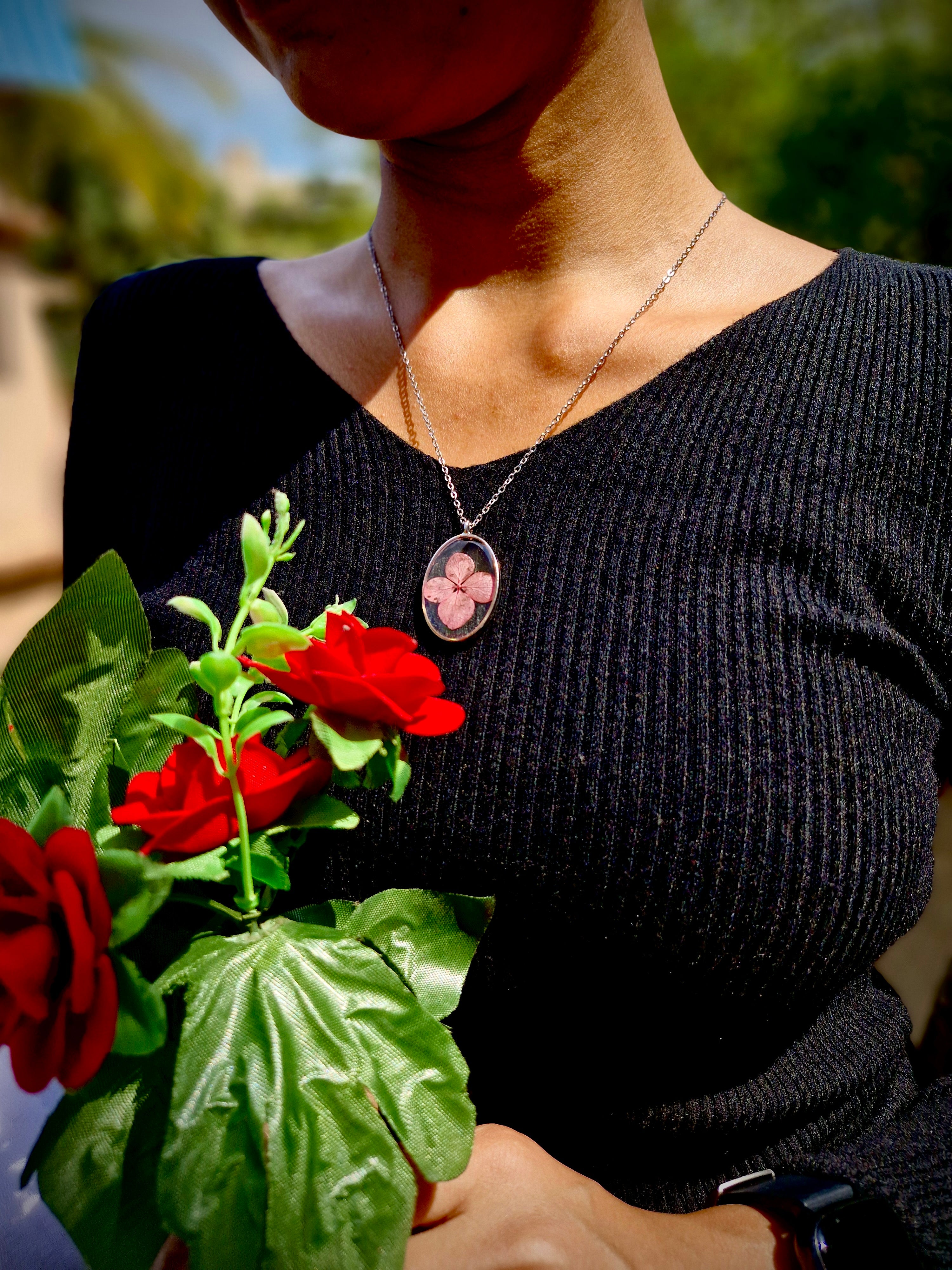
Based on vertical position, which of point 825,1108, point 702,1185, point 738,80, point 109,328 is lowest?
point 702,1185

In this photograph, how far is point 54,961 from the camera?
57 centimetres

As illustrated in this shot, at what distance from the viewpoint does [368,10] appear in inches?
36.8

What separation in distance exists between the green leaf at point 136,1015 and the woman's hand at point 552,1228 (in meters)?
0.28

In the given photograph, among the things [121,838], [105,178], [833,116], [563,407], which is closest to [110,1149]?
[121,838]

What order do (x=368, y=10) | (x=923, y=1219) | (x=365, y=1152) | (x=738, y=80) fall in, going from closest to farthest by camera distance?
1. (x=365, y=1152)
2. (x=923, y=1219)
3. (x=368, y=10)
4. (x=738, y=80)

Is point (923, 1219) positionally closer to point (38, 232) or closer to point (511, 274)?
point (511, 274)

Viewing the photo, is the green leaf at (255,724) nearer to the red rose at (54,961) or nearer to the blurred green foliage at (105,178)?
the red rose at (54,961)

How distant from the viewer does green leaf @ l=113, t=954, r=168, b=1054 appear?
545 millimetres

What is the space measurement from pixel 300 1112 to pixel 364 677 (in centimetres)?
27

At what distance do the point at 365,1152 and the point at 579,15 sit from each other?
1.11 metres

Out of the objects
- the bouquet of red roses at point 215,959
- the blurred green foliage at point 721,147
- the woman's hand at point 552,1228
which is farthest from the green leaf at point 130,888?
the blurred green foliage at point 721,147

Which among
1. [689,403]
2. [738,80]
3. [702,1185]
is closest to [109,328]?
[689,403]

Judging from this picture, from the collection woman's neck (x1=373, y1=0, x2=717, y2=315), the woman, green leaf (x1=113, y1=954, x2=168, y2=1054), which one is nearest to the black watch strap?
the woman

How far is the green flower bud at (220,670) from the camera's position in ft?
1.85
